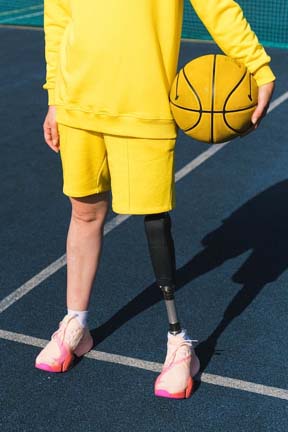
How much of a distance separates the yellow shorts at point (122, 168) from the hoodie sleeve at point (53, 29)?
0.27m

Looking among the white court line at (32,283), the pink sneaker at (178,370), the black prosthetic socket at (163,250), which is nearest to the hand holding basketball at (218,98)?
the black prosthetic socket at (163,250)

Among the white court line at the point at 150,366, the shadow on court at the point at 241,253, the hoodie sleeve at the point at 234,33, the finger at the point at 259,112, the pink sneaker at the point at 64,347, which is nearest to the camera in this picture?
the hoodie sleeve at the point at 234,33

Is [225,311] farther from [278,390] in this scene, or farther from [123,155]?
[123,155]

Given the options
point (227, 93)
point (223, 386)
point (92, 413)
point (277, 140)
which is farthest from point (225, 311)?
point (277, 140)

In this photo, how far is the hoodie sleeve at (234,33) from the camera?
9.90 ft

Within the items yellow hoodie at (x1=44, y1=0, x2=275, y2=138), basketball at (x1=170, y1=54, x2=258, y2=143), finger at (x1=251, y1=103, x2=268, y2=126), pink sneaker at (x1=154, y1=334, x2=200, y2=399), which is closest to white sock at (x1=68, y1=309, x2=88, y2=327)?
pink sneaker at (x1=154, y1=334, x2=200, y2=399)

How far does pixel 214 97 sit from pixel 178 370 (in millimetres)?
1240

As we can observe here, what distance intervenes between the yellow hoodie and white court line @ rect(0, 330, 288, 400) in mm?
1175

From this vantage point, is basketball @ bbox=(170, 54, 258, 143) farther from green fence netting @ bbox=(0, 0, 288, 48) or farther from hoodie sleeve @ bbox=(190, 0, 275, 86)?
green fence netting @ bbox=(0, 0, 288, 48)

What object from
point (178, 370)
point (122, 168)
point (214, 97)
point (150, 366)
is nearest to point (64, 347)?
point (150, 366)

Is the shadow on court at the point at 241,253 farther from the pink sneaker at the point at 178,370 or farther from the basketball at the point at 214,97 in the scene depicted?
the basketball at the point at 214,97

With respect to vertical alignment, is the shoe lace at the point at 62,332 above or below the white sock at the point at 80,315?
below

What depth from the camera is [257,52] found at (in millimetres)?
3076

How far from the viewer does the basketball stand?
3139 millimetres
